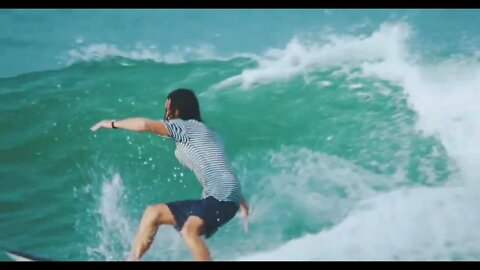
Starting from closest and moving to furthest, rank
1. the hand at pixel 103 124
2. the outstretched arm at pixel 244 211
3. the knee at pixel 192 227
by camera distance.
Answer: the knee at pixel 192 227 < the hand at pixel 103 124 < the outstretched arm at pixel 244 211

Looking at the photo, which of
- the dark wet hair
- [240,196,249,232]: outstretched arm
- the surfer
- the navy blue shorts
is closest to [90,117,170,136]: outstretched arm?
the surfer

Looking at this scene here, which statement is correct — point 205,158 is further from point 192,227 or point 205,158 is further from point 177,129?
point 192,227

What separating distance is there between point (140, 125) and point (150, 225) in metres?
0.52

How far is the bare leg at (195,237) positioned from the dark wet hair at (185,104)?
56 centimetres

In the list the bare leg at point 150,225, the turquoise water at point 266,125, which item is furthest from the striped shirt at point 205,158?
the bare leg at point 150,225

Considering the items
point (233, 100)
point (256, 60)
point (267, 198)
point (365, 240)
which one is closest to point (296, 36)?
point (256, 60)

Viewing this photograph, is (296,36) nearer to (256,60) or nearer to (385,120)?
(256,60)

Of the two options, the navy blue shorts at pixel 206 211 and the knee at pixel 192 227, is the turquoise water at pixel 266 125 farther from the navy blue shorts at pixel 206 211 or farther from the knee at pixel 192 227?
the knee at pixel 192 227

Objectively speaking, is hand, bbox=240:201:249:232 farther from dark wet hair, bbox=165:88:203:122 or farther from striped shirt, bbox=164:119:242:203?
dark wet hair, bbox=165:88:203:122

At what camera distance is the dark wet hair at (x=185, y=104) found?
3.60m

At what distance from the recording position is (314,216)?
12.2 ft

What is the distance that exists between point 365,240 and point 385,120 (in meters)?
0.70

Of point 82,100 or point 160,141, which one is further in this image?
point 82,100

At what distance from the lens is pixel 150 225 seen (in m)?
3.44
